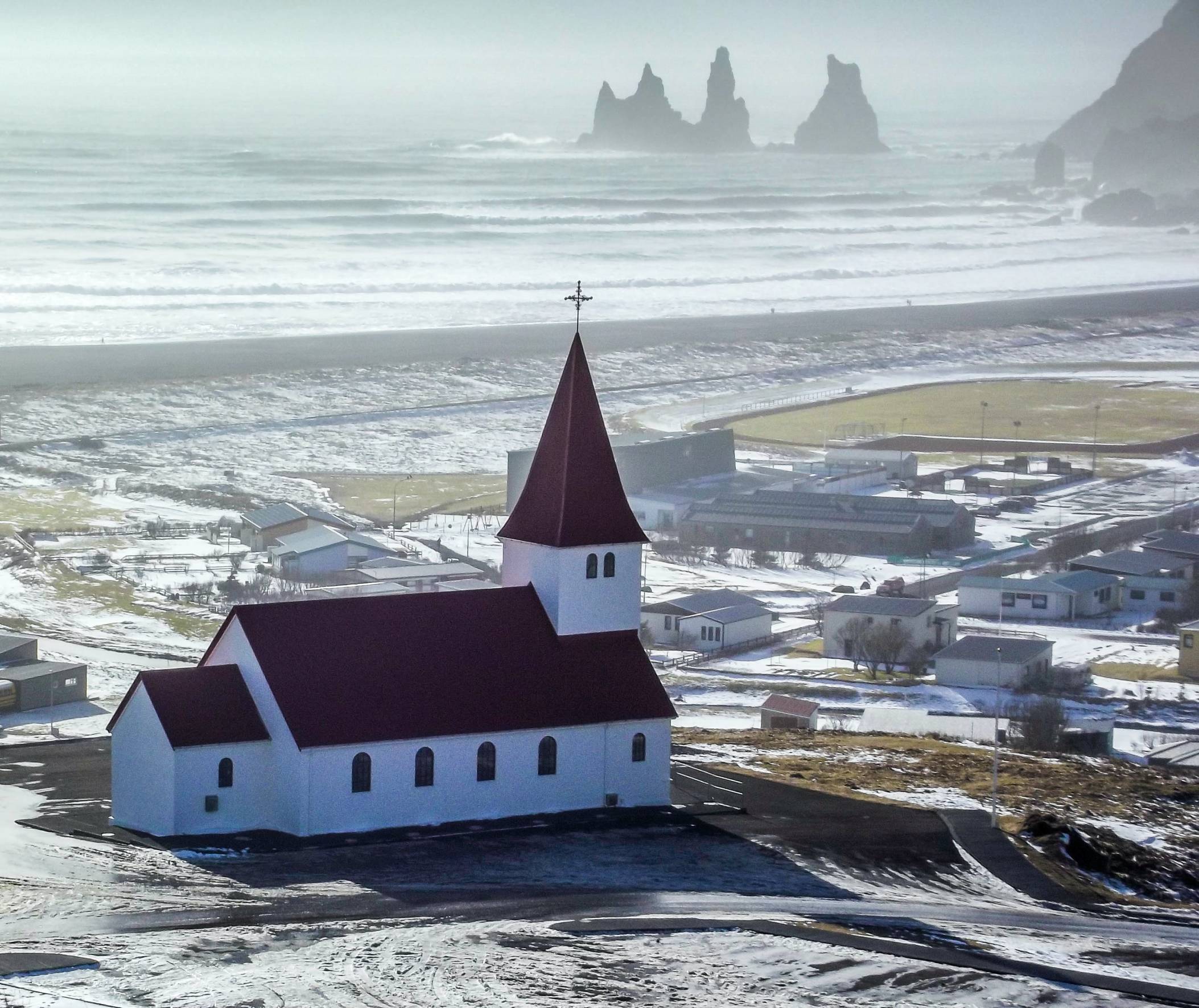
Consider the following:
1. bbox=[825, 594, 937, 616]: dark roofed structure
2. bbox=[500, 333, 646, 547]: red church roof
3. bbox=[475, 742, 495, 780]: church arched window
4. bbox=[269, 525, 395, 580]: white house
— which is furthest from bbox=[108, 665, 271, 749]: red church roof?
bbox=[269, 525, 395, 580]: white house

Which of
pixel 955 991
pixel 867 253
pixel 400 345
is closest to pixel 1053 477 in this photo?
pixel 400 345

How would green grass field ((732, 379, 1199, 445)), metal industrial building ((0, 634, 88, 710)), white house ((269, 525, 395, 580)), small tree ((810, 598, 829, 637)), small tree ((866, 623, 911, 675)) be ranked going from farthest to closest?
green grass field ((732, 379, 1199, 445)) → white house ((269, 525, 395, 580)) → small tree ((810, 598, 829, 637)) → small tree ((866, 623, 911, 675)) → metal industrial building ((0, 634, 88, 710))

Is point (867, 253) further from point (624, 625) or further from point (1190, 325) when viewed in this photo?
point (624, 625)

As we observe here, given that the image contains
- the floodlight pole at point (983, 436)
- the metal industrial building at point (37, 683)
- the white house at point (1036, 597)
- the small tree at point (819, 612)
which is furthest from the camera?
the floodlight pole at point (983, 436)

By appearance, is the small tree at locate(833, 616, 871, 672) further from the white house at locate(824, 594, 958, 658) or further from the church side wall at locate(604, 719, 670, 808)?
the church side wall at locate(604, 719, 670, 808)

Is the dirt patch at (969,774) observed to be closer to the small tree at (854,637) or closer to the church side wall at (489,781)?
the church side wall at (489,781)

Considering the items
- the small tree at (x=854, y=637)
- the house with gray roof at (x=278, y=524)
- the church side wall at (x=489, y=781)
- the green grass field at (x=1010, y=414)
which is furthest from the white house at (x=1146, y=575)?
the church side wall at (x=489, y=781)
